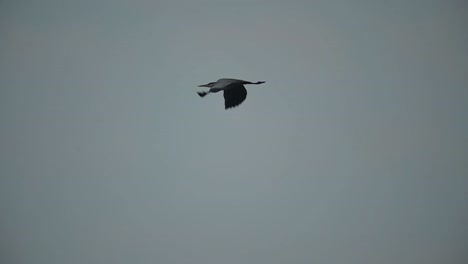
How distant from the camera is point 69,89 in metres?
37.9

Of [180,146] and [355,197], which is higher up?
[180,146]

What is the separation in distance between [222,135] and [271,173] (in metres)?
20.7

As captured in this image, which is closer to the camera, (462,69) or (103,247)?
(103,247)

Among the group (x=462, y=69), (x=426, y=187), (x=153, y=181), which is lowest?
(x=426, y=187)

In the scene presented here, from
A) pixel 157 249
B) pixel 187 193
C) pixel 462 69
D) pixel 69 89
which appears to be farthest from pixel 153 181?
pixel 462 69

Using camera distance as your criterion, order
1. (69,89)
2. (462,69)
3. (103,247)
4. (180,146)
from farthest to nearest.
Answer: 1. (180,146)
2. (69,89)
3. (462,69)
4. (103,247)

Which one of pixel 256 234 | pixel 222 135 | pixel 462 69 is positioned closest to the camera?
pixel 256 234

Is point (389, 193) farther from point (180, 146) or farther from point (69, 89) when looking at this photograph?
point (180, 146)

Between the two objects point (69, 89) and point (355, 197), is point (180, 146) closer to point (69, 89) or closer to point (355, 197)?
point (69, 89)

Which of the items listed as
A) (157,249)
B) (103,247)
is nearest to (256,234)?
(157,249)

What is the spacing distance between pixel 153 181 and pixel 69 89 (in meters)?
13.5

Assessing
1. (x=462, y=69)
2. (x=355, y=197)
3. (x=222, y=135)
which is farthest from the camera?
(x=222, y=135)

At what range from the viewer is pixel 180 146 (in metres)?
67.3

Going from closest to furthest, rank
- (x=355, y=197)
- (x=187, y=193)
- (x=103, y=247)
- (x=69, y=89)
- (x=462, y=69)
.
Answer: (x=103, y=247) → (x=462, y=69) → (x=355, y=197) → (x=69, y=89) → (x=187, y=193)
